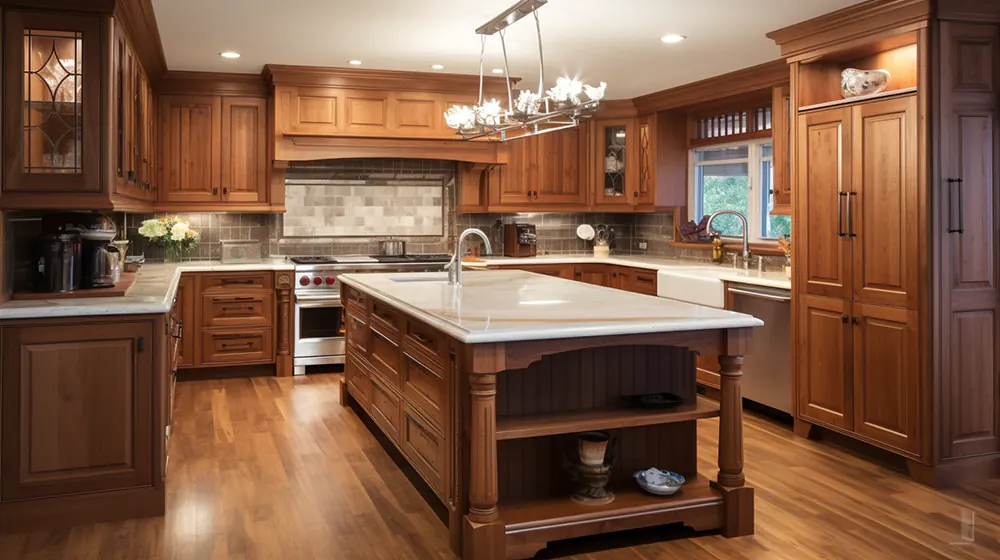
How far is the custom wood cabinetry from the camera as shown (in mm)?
3498

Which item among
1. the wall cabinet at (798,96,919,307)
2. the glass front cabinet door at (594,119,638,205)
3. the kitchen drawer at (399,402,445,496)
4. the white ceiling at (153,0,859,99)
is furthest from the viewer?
the glass front cabinet door at (594,119,638,205)

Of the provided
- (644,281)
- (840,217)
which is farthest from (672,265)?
(840,217)

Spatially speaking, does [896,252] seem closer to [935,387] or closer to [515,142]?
[935,387]

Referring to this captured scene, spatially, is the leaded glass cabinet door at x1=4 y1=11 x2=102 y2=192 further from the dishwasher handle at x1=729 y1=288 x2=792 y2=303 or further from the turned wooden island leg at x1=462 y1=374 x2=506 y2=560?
the dishwasher handle at x1=729 y1=288 x2=792 y2=303

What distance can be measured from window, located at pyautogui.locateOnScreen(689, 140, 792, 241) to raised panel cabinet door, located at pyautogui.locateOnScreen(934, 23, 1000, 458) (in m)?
2.15

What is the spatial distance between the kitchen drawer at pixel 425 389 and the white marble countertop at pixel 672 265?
2.44m

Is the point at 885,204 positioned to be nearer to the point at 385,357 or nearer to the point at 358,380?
the point at 385,357

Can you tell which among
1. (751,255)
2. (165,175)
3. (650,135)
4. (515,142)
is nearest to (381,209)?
(515,142)

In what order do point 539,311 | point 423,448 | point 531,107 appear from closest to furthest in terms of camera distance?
point 539,311 < point 423,448 < point 531,107

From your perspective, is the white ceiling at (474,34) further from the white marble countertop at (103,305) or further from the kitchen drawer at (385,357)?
the kitchen drawer at (385,357)

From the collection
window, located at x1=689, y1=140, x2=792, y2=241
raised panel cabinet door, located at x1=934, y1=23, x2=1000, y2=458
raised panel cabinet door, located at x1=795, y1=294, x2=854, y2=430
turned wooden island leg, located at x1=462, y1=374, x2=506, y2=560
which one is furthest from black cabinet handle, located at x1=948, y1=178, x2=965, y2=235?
turned wooden island leg, located at x1=462, y1=374, x2=506, y2=560

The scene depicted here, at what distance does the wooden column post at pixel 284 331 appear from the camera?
672 centimetres

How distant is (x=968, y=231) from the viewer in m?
4.15

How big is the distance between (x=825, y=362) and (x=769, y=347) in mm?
600
